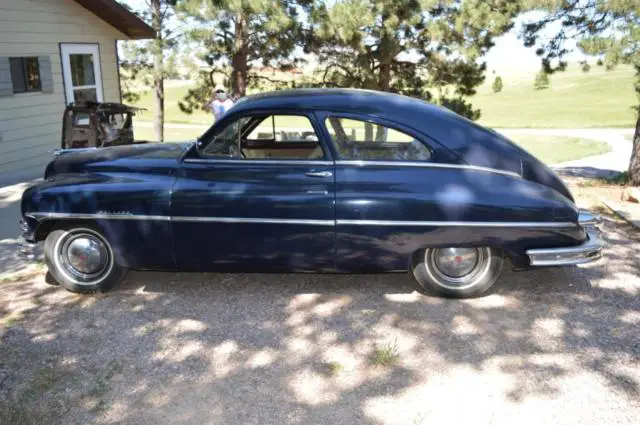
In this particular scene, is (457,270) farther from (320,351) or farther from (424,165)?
(320,351)

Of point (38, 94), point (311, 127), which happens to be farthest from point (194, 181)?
point (38, 94)

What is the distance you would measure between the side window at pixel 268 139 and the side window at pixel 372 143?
19 cm

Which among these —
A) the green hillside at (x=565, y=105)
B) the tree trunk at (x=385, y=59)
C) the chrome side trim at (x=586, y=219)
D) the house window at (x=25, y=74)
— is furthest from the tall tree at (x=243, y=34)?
the green hillside at (x=565, y=105)

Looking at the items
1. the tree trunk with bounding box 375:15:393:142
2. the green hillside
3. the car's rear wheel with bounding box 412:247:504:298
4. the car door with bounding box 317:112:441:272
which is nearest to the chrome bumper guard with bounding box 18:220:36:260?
the car door with bounding box 317:112:441:272

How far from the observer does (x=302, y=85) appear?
58.3ft

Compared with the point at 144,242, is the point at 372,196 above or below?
above

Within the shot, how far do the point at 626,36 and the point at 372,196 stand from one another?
694 cm

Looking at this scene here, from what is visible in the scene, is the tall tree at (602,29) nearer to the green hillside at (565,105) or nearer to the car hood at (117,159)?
the car hood at (117,159)

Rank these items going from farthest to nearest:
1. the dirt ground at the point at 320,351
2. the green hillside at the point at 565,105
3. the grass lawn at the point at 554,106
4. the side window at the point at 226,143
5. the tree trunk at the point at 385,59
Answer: the green hillside at the point at 565,105
the grass lawn at the point at 554,106
the tree trunk at the point at 385,59
the side window at the point at 226,143
the dirt ground at the point at 320,351

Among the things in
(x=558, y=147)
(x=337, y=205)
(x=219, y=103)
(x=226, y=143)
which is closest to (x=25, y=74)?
(x=219, y=103)

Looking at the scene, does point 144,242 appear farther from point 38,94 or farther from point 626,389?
point 38,94

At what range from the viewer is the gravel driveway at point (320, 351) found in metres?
3.26

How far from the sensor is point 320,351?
3.90 metres

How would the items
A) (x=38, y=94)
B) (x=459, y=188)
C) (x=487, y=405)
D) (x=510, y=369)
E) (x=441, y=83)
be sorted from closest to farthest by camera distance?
(x=487, y=405) < (x=510, y=369) < (x=459, y=188) < (x=38, y=94) < (x=441, y=83)
